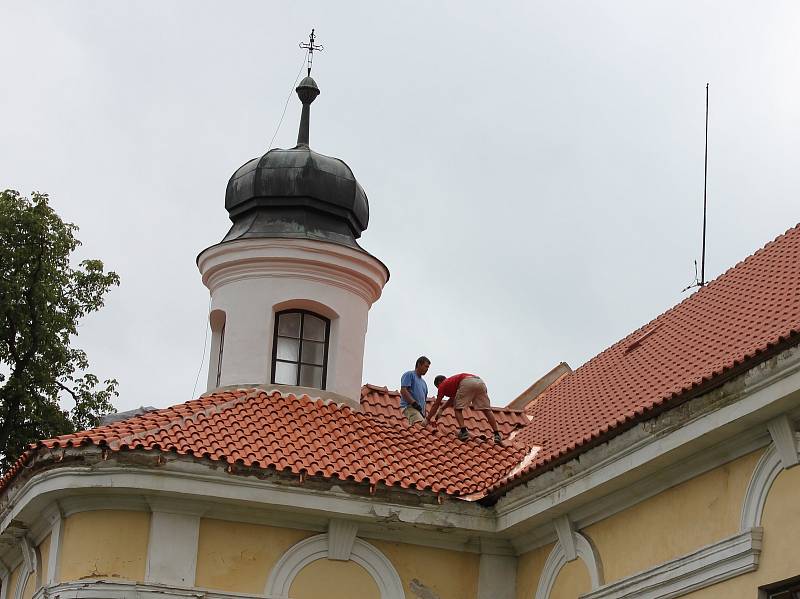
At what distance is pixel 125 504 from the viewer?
14.0m

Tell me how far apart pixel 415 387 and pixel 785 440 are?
7294 millimetres

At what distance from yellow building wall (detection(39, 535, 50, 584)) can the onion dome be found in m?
5.22

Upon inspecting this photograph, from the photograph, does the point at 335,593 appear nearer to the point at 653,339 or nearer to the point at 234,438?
the point at 234,438

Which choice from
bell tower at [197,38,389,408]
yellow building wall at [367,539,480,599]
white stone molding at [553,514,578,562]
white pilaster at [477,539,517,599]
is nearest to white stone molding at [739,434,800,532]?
white stone molding at [553,514,578,562]

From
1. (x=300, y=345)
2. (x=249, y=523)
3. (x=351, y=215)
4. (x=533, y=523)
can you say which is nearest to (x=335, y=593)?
(x=249, y=523)

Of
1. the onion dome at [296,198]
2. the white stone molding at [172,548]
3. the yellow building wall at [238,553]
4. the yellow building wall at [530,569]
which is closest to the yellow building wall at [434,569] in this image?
the yellow building wall at [530,569]

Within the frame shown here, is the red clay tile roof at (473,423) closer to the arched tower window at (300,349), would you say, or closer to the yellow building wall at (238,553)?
the yellow building wall at (238,553)

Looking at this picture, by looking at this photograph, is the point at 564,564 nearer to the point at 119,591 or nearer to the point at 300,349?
the point at 119,591

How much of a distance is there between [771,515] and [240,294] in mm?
9153

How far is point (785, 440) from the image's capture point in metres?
11.0

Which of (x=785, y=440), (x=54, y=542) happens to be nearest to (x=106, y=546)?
(x=54, y=542)

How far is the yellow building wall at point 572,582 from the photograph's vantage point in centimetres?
1355

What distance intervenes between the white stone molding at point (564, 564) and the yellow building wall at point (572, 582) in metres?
0.05

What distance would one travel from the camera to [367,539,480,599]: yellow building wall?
1480 centimetres
